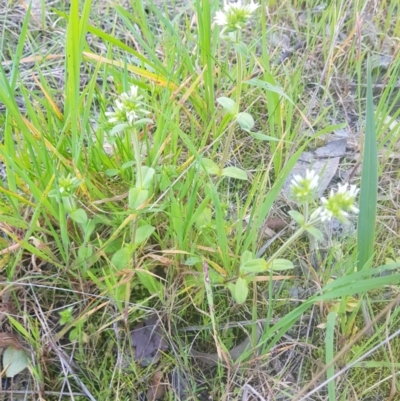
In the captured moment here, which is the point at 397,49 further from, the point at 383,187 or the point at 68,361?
the point at 68,361

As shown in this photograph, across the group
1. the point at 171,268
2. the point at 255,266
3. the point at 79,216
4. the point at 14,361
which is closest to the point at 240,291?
the point at 255,266

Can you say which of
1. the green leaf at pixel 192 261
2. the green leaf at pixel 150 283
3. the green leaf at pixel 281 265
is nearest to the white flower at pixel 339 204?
the green leaf at pixel 281 265

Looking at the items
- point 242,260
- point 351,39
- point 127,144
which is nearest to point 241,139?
point 127,144

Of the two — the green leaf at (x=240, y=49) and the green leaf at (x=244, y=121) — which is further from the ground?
the green leaf at (x=240, y=49)

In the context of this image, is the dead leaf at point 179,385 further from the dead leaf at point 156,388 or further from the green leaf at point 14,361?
the green leaf at point 14,361

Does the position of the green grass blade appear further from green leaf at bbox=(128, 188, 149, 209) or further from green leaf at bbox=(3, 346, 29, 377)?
green leaf at bbox=(3, 346, 29, 377)

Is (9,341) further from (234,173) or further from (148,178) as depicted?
(234,173)

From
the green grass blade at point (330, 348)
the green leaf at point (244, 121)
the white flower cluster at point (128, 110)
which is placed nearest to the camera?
the green grass blade at point (330, 348)

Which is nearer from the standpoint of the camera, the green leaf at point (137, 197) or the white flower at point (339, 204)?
the white flower at point (339, 204)
